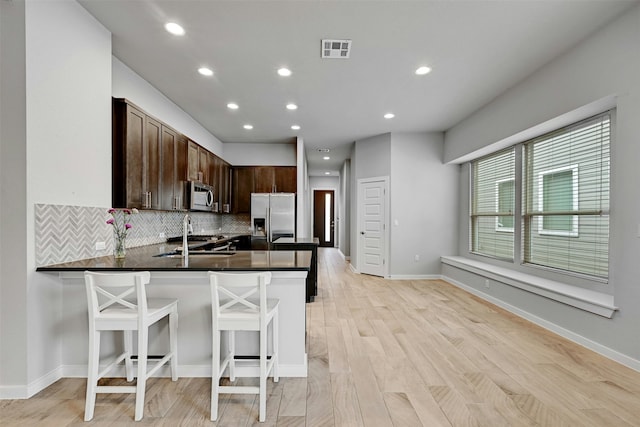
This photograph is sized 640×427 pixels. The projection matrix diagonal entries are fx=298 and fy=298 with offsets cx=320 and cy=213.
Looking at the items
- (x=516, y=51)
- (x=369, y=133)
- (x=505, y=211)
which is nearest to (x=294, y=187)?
(x=369, y=133)

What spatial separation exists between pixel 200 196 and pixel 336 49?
3.01 meters

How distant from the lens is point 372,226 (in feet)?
21.7

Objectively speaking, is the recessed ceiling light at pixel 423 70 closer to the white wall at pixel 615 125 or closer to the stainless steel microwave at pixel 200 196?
the white wall at pixel 615 125

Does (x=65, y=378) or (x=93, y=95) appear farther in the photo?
(x=93, y=95)

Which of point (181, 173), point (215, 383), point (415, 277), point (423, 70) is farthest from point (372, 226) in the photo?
point (215, 383)

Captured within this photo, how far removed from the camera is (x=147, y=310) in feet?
6.40

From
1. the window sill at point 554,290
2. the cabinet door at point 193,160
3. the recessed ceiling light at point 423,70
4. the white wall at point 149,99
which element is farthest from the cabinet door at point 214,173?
the window sill at point 554,290

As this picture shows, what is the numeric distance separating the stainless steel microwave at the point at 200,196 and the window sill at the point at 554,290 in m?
4.53

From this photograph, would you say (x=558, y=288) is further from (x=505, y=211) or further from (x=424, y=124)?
(x=424, y=124)

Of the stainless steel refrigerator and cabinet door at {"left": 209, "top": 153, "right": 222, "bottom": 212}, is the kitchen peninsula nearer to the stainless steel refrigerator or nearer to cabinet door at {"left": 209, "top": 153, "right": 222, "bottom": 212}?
cabinet door at {"left": 209, "top": 153, "right": 222, "bottom": 212}

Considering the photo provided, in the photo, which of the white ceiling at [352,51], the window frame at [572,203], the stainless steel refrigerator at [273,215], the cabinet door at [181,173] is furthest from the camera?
the stainless steel refrigerator at [273,215]

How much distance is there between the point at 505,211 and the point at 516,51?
2539 millimetres

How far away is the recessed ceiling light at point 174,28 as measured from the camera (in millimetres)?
2668

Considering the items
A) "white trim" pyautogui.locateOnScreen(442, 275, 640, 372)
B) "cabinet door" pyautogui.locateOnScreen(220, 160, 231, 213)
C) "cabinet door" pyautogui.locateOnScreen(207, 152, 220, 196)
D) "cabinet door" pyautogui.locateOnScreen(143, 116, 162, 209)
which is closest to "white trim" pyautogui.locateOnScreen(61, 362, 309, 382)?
"cabinet door" pyautogui.locateOnScreen(143, 116, 162, 209)
